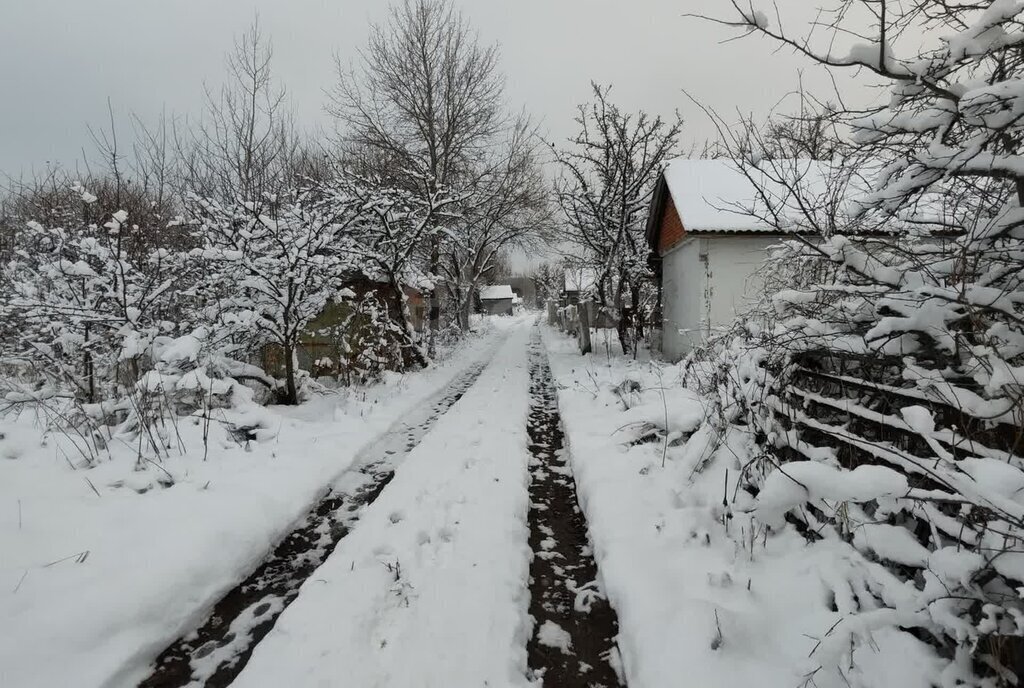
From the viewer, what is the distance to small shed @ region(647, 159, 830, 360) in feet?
36.1

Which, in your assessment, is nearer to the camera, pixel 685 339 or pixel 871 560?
pixel 871 560

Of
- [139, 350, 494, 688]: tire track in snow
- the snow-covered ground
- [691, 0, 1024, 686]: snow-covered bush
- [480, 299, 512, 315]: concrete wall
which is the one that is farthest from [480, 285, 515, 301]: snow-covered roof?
[691, 0, 1024, 686]: snow-covered bush

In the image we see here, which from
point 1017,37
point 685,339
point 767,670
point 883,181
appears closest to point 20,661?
point 767,670

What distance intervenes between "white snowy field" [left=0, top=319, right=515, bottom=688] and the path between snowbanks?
24.5 inches

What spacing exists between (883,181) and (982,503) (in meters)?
2.26

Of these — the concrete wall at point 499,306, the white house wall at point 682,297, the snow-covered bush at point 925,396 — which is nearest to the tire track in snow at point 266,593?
the snow-covered bush at point 925,396

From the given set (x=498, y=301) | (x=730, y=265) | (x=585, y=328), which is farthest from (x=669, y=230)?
(x=498, y=301)

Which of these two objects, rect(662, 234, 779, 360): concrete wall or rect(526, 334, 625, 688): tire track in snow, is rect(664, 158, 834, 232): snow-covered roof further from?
rect(526, 334, 625, 688): tire track in snow

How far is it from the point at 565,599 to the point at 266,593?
1804mm

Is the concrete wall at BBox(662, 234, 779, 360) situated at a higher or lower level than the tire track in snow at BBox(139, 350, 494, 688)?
higher

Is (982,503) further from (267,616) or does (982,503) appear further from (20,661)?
(20,661)

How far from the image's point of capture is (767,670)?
2033 mm

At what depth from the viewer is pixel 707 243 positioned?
11211mm

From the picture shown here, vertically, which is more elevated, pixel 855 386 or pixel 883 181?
pixel 883 181
